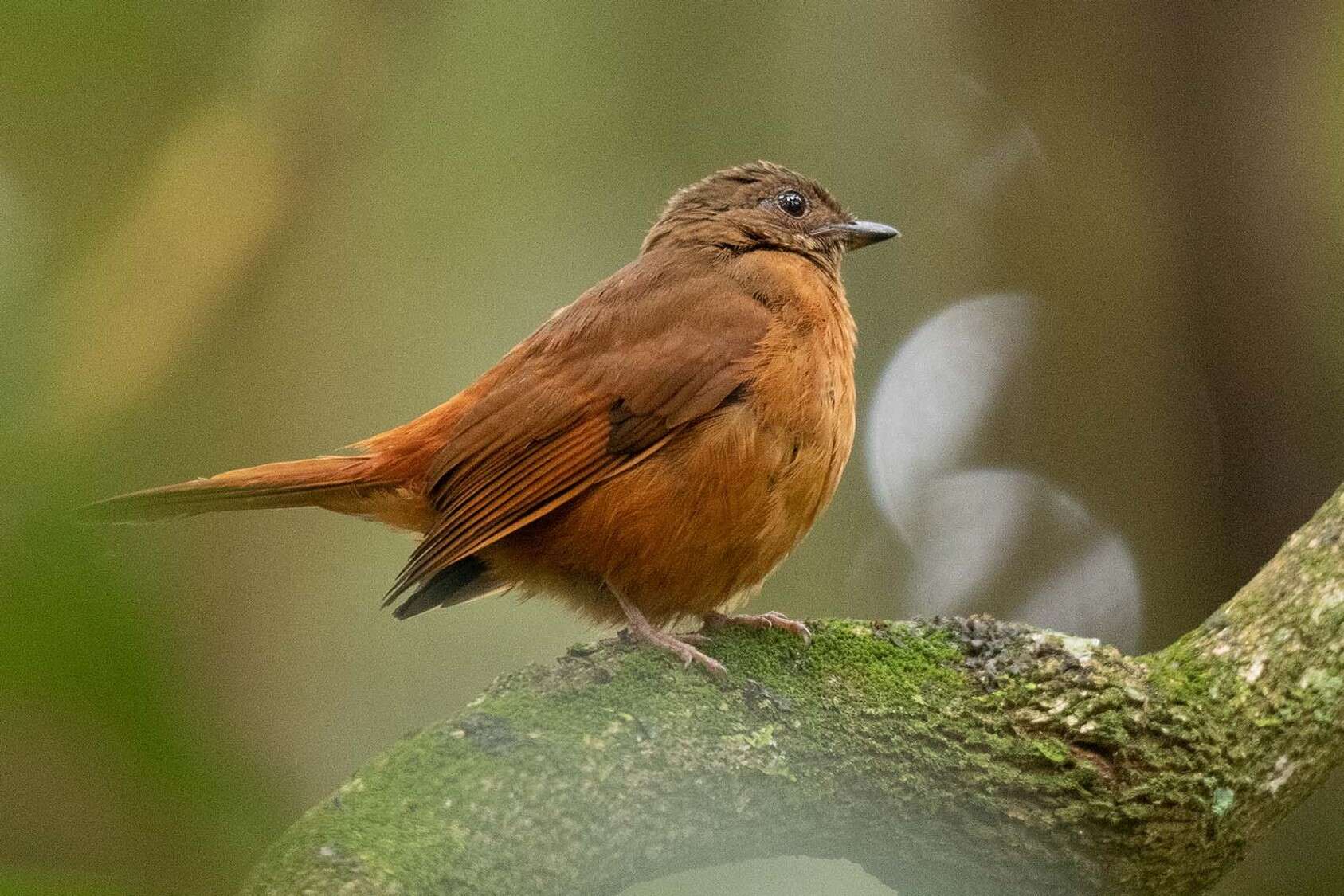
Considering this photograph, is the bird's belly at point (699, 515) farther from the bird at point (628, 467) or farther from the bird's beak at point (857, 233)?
the bird's beak at point (857, 233)

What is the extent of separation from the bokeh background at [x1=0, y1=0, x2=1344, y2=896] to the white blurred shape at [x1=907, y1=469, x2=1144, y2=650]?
19mm

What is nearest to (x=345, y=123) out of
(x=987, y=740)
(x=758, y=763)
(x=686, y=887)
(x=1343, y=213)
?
(x=758, y=763)

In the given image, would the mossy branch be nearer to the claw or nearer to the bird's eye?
the claw

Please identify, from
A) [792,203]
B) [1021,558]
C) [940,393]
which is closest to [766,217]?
[792,203]

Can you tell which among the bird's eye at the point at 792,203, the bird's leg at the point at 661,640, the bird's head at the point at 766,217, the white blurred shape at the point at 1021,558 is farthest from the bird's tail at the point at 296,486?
the white blurred shape at the point at 1021,558

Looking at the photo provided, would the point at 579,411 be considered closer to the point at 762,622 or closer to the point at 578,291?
the point at 762,622

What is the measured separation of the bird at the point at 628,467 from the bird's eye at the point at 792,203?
2.25 ft

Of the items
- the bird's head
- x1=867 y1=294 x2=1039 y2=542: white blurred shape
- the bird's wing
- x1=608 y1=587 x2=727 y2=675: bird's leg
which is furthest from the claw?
x1=867 y1=294 x2=1039 y2=542: white blurred shape

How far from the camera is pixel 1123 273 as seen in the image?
532 centimetres

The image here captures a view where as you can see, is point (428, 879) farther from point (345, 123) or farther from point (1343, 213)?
point (1343, 213)

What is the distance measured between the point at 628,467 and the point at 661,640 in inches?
19.3

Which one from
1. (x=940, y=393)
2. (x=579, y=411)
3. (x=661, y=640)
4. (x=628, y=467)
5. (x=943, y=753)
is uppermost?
(x=940, y=393)

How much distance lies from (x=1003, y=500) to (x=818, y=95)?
245 centimetres

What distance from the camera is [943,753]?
2.59 m
